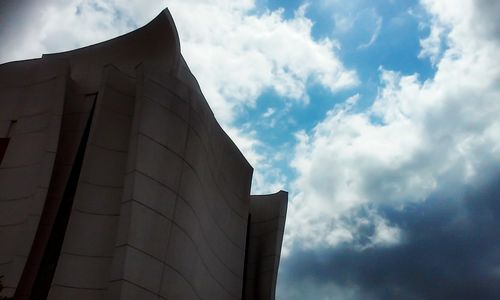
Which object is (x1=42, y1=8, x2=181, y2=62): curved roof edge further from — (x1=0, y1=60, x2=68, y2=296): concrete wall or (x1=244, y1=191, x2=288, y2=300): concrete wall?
(x1=244, y1=191, x2=288, y2=300): concrete wall

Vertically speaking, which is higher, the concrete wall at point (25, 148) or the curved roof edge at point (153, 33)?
the curved roof edge at point (153, 33)

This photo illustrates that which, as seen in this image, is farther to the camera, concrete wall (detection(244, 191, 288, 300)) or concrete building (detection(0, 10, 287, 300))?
concrete wall (detection(244, 191, 288, 300))

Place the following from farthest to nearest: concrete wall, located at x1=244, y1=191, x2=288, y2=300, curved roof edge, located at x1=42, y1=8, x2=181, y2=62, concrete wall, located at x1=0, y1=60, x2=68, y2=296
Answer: concrete wall, located at x1=244, y1=191, x2=288, y2=300 → curved roof edge, located at x1=42, y1=8, x2=181, y2=62 → concrete wall, located at x1=0, y1=60, x2=68, y2=296

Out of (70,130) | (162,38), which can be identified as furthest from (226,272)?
(162,38)

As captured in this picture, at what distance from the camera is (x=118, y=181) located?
1902 centimetres

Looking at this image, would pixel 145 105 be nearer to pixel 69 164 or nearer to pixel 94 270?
pixel 69 164

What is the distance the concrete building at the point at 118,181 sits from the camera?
55.0ft

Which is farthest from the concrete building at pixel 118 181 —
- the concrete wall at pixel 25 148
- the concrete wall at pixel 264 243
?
the concrete wall at pixel 264 243

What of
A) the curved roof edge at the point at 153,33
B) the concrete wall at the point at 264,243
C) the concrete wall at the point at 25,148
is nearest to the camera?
the concrete wall at the point at 25,148

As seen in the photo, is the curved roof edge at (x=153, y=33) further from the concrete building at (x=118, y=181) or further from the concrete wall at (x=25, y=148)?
the concrete wall at (x=25, y=148)

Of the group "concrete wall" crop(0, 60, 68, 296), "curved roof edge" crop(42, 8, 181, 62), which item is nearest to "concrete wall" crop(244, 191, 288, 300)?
"curved roof edge" crop(42, 8, 181, 62)

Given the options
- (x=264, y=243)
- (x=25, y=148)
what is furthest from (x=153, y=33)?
(x=264, y=243)

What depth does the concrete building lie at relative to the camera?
55.0ft

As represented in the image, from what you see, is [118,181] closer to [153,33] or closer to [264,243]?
[153,33]
